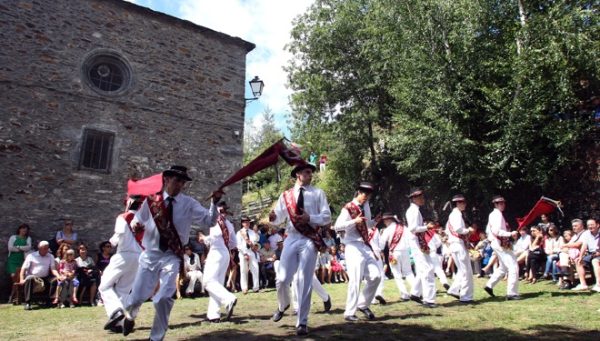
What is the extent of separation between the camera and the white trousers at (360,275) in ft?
20.2

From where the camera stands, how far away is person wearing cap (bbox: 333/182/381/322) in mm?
6188

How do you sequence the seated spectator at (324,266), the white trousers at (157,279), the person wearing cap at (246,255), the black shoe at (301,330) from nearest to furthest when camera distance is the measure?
the white trousers at (157,279) → the black shoe at (301,330) → the person wearing cap at (246,255) → the seated spectator at (324,266)

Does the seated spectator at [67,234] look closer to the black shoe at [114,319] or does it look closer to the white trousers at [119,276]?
the white trousers at [119,276]

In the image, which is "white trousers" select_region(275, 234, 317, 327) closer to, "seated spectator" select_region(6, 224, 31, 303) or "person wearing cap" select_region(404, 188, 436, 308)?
"person wearing cap" select_region(404, 188, 436, 308)

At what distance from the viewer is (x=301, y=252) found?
5.69 metres

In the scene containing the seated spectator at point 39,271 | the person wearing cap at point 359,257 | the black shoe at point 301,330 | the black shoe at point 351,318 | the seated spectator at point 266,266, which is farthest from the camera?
the seated spectator at point 266,266

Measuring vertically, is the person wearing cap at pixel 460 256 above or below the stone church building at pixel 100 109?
below

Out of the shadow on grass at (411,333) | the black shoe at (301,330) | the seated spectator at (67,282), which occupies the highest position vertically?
the seated spectator at (67,282)

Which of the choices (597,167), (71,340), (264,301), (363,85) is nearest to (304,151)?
(363,85)

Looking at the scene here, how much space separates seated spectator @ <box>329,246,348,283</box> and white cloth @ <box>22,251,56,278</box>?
8363 mm

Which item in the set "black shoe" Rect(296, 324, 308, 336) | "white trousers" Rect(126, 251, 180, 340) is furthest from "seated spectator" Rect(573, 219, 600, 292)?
"white trousers" Rect(126, 251, 180, 340)

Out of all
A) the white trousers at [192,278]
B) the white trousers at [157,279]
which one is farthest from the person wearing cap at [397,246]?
the white trousers at [157,279]

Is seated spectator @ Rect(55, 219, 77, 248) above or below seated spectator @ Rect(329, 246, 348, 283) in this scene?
above

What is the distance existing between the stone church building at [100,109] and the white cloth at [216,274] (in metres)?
7.14
